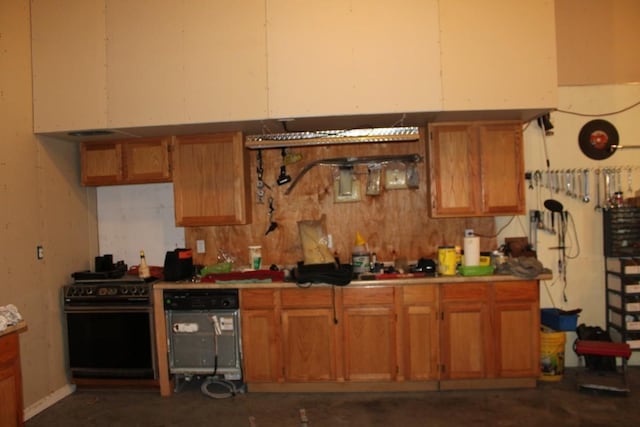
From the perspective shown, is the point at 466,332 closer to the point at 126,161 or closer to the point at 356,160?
the point at 356,160

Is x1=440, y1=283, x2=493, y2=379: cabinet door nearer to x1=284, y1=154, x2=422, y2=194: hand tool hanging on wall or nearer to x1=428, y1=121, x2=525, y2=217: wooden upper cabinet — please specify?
x1=428, y1=121, x2=525, y2=217: wooden upper cabinet

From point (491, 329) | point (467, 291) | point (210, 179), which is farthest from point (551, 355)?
point (210, 179)

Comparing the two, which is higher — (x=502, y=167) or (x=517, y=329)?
(x=502, y=167)

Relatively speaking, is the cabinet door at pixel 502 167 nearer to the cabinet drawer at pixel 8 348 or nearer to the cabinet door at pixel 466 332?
the cabinet door at pixel 466 332

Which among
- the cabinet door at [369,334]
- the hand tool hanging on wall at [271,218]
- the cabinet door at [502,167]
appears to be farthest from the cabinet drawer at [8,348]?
the cabinet door at [502,167]

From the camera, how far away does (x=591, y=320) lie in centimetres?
415

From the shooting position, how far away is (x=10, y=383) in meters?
2.74

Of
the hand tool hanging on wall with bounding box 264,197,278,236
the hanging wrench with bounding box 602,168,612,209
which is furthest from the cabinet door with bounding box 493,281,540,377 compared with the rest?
the hand tool hanging on wall with bounding box 264,197,278,236

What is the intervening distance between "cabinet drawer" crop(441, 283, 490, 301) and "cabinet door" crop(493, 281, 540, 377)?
10 cm

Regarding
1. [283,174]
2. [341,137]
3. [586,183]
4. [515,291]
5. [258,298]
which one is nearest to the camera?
[341,137]

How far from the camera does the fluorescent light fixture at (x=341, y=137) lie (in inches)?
132

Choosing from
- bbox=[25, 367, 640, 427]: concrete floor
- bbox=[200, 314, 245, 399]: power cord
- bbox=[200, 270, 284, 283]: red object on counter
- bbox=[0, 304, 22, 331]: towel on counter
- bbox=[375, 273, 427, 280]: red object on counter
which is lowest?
bbox=[25, 367, 640, 427]: concrete floor

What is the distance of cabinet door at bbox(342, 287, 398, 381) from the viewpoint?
11.9 feet

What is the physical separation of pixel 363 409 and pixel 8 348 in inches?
96.9
